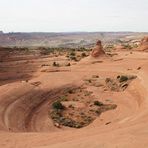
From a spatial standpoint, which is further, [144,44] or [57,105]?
[144,44]

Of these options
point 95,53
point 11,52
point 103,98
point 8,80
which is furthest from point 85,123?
point 11,52

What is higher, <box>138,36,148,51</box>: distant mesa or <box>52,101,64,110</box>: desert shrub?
<box>138,36,148,51</box>: distant mesa

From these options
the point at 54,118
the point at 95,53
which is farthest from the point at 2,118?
the point at 95,53

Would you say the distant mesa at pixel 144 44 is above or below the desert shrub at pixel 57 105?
above

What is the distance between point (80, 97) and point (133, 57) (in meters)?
26.1

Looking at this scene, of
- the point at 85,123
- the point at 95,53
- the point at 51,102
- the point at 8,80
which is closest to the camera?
the point at 85,123

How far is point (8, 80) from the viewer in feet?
172

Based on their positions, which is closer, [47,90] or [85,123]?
[85,123]

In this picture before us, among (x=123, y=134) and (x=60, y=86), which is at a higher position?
(x=123, y=134)

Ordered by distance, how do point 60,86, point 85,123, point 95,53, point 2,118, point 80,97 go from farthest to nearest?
point 95,53 → point 60,86 → point 80,97 → point 85,123 → point 2,118

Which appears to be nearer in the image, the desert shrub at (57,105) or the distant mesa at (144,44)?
the desert shrub at (57,105)

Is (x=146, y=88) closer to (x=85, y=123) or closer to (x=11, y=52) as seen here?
(x=85, y=123)

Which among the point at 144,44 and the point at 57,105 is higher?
the point at 144,44

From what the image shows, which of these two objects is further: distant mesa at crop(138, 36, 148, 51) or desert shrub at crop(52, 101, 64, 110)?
distant mesa at crop(138, 36, 148, 51)
